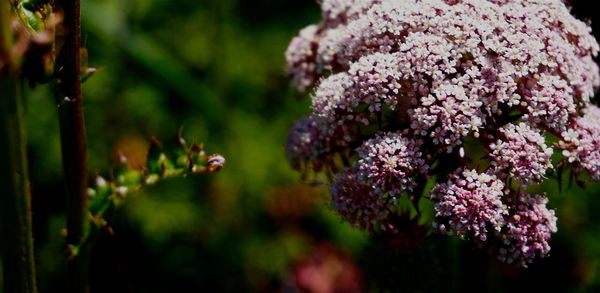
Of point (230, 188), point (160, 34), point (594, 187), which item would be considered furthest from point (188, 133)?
point (594, 187)

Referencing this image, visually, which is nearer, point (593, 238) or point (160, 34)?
point (593, 238)

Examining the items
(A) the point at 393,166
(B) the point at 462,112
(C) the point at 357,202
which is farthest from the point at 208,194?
(B) the point at 462,112

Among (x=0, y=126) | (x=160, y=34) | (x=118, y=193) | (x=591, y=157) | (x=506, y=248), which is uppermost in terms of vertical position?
(x=0, y=126)

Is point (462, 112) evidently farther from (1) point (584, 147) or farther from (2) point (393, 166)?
(1) point (584, 147)

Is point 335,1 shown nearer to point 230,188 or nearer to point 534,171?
point 534,171

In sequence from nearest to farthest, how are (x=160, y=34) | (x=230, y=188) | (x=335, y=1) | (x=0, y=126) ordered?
(x=0, y=126) → (x=335, y=1) → (x=230, y=188) → (x=160, y=34)

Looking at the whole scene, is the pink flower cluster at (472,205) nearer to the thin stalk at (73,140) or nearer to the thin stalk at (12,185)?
the thin stalk at (73,140)
